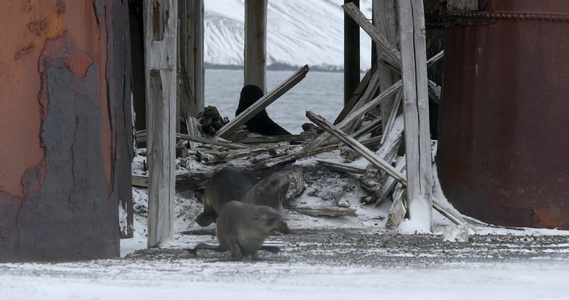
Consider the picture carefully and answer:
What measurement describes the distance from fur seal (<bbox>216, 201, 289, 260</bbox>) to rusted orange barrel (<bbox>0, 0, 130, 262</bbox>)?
0.87 meters

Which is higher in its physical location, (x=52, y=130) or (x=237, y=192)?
(x=52, y=130)

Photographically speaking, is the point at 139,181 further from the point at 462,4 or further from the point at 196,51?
the point at 196,51

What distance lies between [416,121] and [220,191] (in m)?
1.81

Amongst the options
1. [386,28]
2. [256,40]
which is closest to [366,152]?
[386,28]

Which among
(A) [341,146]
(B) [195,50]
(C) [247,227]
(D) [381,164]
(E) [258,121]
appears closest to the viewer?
(C) [247,227]

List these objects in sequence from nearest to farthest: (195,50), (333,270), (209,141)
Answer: (333,270), (209,141), (195,50)

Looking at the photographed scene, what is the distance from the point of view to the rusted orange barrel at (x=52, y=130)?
22.7 ft

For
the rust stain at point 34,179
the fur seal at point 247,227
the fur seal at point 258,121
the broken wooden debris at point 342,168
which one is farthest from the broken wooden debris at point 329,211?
the fur seal at point 258,121

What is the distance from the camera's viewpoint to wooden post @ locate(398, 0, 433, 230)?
29.5 feet

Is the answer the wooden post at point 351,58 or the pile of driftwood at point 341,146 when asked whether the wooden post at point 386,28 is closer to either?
the pile of driftwood at point 341,146

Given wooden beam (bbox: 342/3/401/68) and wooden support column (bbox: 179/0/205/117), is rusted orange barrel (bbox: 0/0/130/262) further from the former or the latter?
wooden support column (bbox: 179/0/205/117)

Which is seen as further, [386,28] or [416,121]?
[386,28]

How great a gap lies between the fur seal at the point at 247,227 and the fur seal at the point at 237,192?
1.29m

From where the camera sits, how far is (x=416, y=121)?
9070 millimetres
